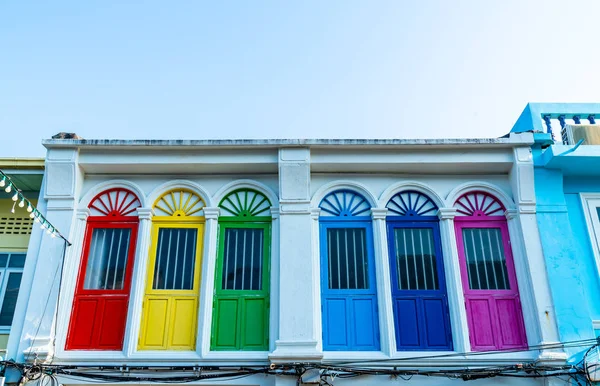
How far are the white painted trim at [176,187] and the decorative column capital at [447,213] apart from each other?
371cm

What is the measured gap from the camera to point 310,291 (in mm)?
7777

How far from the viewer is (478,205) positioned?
28.4 ft

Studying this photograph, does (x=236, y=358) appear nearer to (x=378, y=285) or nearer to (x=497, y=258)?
(x=378, y=285)

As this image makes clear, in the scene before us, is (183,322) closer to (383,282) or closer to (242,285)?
(242,285)

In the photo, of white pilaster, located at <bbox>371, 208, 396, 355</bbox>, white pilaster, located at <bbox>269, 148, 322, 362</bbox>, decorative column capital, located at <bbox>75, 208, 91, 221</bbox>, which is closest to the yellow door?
decorative column capital, located at <bbox>75, 208, 91, 221</bbox>

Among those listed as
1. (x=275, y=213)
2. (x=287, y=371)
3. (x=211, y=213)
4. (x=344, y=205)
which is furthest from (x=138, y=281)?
(x=344, y=205)

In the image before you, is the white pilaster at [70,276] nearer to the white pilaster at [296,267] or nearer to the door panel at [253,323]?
the door panel at [253,323]

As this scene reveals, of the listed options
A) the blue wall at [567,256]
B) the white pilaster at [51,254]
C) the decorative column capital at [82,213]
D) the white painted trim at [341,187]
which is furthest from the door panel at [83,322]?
the blue wall at [567,256]

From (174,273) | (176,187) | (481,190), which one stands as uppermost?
(176,187)

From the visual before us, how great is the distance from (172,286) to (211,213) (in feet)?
4.22

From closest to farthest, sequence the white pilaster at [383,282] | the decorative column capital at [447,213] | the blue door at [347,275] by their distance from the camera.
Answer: the white pilaster at [383,282], the blue door at [347,275], the decorative column capital at [447,213]

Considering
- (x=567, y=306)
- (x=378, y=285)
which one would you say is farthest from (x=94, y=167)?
(x=567, y=306)

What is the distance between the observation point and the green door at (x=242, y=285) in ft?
25.5

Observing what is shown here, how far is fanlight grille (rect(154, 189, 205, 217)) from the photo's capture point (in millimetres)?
8602
